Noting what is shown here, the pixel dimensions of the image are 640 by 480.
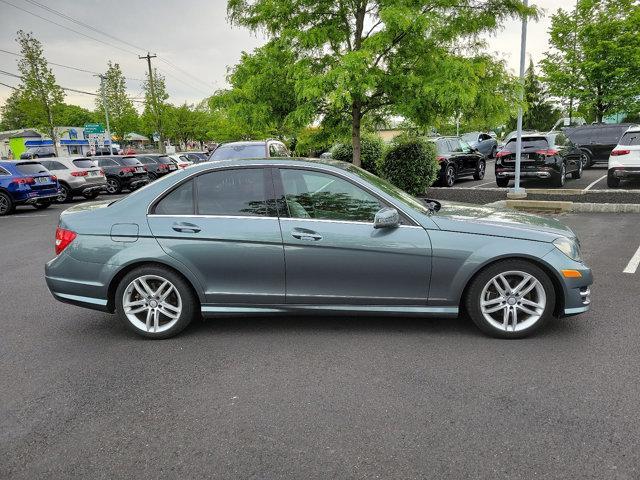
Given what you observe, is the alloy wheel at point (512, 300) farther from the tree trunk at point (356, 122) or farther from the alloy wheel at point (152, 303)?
the tree trunk at point (356, 122)

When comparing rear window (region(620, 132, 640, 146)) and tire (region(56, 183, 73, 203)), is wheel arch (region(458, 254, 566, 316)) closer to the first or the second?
rear window (region(620, 132, 640, 146))

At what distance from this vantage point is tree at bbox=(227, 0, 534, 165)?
922cm

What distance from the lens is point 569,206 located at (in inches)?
431

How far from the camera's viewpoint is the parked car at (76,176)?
17.6 m

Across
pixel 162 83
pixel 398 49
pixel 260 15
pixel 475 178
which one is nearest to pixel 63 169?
pixel 260 15

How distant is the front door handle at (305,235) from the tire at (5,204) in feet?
46.1

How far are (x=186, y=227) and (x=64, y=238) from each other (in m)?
1.14

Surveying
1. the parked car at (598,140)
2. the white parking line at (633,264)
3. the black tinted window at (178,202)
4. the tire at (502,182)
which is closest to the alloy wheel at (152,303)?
the black tinted window at (178,202)

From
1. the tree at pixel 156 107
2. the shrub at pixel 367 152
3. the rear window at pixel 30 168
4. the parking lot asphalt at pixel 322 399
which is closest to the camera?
the parking lot asphalt at pixel 322 399

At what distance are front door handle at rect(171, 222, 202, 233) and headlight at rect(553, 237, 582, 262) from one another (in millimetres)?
3017

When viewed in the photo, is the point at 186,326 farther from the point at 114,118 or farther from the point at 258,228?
the point at 114,118

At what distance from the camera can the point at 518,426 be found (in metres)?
2.87

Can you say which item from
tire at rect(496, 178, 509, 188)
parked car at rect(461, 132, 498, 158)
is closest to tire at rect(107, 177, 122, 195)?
tire at rect(496, 178, 509, 188)

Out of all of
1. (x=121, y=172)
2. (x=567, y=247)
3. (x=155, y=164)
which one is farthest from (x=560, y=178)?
(x=155, y=164)
